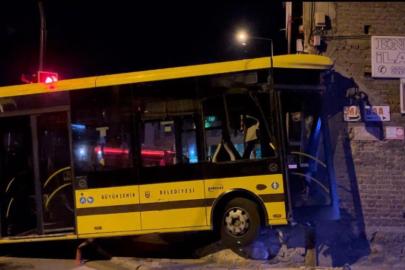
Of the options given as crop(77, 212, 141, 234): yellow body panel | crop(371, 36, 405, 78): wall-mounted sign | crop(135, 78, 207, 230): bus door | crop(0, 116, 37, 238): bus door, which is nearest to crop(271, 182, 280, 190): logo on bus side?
crop(135, 78, 207, 230): bus door

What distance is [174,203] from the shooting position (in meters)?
7.54

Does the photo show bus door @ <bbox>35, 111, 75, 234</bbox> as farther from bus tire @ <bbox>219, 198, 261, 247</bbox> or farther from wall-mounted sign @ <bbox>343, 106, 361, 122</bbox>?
wall-mounted sign @ <bbox>343, 106, 361, 122</bbox>

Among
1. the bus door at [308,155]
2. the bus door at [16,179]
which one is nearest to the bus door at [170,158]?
the bus door at [308,155]

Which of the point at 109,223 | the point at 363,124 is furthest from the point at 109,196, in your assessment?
the point at 363,124

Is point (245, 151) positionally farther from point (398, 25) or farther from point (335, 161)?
point (398, 25)

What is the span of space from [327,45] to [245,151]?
2.93 meters

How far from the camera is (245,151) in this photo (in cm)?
743

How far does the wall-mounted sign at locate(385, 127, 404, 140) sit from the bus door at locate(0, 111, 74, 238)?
19.8 feet

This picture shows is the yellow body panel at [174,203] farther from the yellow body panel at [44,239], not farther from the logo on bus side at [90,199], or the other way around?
the yellow body panel at [44,239]

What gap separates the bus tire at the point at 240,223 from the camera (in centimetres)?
736

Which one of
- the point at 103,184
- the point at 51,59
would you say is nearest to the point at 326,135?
the point at 103,184

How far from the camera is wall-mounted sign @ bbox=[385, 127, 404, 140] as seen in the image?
8438 mm

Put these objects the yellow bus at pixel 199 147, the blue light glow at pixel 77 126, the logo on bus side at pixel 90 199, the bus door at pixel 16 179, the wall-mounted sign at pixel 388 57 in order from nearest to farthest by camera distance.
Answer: the yellow bus at pixel 199 147, the logo on bus side at pixel 90 199, the blue light glow at pixel 77 126, the wall-mounted sign at pixel 388 57, the bus door at pixel 16 179

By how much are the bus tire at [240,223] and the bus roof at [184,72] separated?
2239 mm
